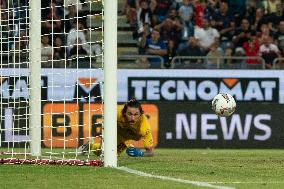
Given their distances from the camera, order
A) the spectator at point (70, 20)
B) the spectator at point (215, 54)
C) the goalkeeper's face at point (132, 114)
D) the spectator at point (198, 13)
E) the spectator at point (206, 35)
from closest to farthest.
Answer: the goalkeeper's face at point (132, 114)
the spectator at point (70, 20)
the spectator at point (215, 54)
the spectator at point (206, 35)
the spectator at point (198, 13)

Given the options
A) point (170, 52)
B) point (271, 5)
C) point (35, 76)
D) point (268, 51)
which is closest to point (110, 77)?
point (35, 76)

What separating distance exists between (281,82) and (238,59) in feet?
8.47

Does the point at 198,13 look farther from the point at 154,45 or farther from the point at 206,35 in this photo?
the point at 154,45

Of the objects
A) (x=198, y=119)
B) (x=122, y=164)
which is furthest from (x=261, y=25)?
(x=122, y=164)

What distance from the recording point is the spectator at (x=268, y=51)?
27.4 meters

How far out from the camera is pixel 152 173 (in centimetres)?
1375

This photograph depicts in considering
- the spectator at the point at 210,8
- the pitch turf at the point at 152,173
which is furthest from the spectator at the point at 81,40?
the spectator at the point at 210,8

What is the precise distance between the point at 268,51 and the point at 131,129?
991 centimetres

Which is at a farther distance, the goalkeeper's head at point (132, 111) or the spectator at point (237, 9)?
the spectator at point (237, 9)

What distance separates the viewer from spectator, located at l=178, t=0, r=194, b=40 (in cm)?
2864

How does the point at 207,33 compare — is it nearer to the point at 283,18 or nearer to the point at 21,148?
the point at 283,18

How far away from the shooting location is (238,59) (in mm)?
27781

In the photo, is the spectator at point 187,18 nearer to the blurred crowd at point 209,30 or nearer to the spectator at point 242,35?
the blurred crowd at point 209,30

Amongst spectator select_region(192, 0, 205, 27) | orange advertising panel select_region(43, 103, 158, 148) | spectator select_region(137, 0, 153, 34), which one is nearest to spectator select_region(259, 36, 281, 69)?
spectator select_region(192, 0, 205, 27)
